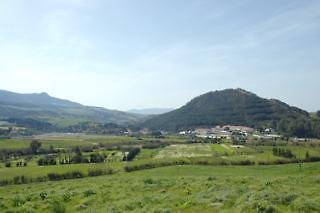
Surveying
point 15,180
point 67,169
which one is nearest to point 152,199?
point 15,180

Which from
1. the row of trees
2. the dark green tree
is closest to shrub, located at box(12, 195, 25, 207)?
the row of trees

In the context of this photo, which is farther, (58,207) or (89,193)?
(89,193)

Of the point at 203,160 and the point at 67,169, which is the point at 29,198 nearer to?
the point at 67,169

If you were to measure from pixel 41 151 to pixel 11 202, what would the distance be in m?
123

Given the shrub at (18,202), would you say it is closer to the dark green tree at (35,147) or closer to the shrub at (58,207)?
the shrub at (58,207)

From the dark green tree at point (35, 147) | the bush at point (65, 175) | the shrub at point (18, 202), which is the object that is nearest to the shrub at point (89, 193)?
the shrub at point (18, 202)

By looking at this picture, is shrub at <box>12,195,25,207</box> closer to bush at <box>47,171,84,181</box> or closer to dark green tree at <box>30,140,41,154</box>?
bush at <box>47,171,84,181</box>

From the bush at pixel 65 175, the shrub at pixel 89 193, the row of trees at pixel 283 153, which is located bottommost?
the bush at pixel 65 175

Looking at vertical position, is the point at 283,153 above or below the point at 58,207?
above

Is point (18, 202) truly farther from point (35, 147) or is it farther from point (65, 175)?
point (35, 147)

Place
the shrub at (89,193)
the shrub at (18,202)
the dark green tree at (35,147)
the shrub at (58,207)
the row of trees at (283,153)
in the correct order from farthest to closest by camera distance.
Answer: the dark green tree at (35,147)
the row of trees at (283,153)
the shrub at (89,193)
the shrub at (18,202)
the shrub at (58,207)

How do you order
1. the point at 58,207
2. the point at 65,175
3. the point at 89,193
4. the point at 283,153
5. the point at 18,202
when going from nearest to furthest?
the point at 58,207 < the point at 18,202 < the point at 89,193 < the point at 65,175 < the point at 283,153

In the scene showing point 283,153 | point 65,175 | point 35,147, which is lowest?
point 65,175

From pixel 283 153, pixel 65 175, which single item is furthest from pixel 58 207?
pixel 283 153
